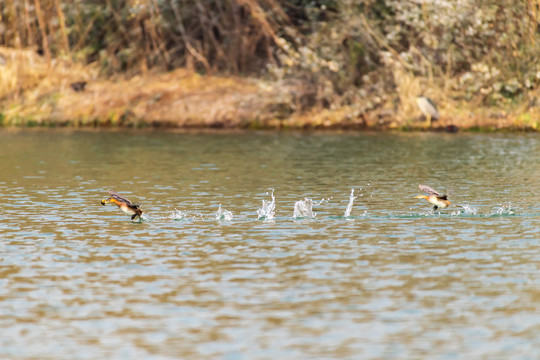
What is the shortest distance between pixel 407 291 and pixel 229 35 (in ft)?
123

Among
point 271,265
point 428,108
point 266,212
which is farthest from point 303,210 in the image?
point 428,108

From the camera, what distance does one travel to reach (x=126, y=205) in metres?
17.4

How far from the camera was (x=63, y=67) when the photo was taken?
1959 inches

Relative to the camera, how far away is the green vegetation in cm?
4078

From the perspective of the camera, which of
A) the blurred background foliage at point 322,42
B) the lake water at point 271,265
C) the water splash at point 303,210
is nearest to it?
the lake water at point 271,265

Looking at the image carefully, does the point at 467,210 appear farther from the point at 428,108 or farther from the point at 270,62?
the point at 270,62

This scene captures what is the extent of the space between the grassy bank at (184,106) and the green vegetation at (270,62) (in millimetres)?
55

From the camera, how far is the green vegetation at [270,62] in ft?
134

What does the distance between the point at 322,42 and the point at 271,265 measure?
30.5m

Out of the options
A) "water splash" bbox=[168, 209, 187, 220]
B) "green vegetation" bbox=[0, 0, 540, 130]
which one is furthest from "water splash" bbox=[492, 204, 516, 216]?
"green vegetation" bbox=[0, 0, 540, 130]

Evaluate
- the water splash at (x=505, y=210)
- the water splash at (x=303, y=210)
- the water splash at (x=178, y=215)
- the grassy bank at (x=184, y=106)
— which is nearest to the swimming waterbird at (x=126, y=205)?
the water splash at (x=178, y=215)

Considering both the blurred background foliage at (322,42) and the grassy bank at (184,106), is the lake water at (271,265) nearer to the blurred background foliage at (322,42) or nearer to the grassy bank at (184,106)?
the blurred background foliage at (322,42)

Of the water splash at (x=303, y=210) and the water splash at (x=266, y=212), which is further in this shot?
the water splash at (x=303, y=210)

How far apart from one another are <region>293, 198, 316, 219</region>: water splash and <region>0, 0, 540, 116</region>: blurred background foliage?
861 inches
